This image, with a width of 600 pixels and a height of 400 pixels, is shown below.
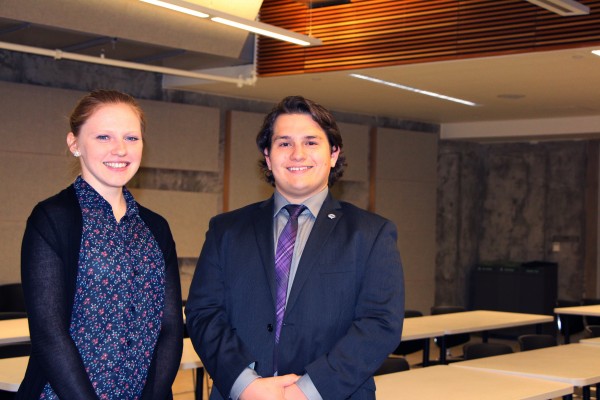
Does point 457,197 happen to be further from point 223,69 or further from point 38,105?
point 38,105

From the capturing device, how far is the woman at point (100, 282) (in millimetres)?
2510

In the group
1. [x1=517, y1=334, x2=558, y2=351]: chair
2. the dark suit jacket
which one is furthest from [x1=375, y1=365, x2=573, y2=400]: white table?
[x1=517, y1=334, x2=558, y2=351]: chair

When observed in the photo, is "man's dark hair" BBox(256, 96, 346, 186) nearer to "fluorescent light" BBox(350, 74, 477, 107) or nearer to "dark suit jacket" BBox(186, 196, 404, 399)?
"dark suit jacket" BBox(186, 196, 404, 399)

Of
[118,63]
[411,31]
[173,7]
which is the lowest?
[118,63]

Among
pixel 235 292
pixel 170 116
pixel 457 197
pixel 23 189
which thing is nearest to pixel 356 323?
pixel 235 292

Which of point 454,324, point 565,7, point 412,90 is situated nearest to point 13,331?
point 454,324

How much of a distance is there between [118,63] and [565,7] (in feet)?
14.3

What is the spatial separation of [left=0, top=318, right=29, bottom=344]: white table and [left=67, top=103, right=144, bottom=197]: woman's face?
338 centimetres

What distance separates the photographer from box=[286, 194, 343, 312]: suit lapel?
290 centimetres

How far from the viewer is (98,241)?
105 inches

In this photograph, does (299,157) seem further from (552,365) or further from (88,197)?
(552,365)

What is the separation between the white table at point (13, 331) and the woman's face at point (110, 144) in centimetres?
338

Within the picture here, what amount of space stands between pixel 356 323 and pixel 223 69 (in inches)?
299

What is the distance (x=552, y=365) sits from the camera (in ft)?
17.8
